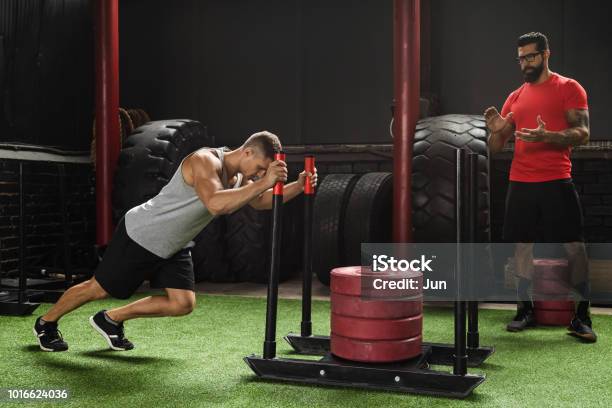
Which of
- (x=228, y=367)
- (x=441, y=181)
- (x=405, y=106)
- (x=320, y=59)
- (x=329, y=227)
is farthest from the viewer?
(x=320, y=59)

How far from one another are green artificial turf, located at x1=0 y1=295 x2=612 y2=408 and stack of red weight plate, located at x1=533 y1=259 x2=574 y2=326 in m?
0.13

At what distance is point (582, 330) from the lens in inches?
151

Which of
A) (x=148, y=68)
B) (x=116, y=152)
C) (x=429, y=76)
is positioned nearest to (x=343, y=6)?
(x=429, y=76)

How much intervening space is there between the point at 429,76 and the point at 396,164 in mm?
1773

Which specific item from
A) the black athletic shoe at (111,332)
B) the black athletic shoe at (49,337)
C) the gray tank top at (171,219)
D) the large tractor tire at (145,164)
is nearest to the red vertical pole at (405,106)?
the large tractor tire at (145,164)

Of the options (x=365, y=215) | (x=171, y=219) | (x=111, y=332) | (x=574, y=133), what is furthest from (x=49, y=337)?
(x=574, y=133)

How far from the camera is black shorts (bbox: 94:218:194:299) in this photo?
3451 mm

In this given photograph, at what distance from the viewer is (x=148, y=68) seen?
753 cm

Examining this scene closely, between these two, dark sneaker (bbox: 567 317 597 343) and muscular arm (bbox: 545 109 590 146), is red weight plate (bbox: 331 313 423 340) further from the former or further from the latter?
muscular arm (bbox: 545 109 590 146)

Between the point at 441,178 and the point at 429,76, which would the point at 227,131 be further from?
the point at 441,178

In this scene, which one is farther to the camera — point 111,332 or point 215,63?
point 215,63

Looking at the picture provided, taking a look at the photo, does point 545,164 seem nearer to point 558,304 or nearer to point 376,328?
point 558,304

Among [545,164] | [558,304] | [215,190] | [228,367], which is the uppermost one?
[545,164]

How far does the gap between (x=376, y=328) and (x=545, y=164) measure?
5.67 feet
